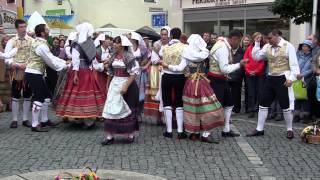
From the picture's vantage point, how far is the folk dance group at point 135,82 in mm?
8227

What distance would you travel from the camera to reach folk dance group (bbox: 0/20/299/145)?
27.0 feet

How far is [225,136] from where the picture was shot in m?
8.98

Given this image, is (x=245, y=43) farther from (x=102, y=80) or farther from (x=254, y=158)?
(x=254, y=158)

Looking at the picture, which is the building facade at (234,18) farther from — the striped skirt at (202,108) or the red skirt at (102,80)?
the striped skirt at (202,108)

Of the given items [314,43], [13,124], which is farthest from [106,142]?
[314,43]

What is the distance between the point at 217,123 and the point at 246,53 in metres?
3.84

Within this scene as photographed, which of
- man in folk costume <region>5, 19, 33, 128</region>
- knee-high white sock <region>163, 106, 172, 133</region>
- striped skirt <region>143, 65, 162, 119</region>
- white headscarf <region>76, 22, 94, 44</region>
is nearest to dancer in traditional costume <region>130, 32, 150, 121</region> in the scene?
striped skirt <region>143, 65, 162, 119</region>

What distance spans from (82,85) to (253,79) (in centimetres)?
415

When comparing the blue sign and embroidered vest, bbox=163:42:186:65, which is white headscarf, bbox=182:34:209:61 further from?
the blue sign

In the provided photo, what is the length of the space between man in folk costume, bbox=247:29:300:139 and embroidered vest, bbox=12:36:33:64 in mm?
4049

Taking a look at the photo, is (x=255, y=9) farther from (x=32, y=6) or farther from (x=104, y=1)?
(x=32, y=6)

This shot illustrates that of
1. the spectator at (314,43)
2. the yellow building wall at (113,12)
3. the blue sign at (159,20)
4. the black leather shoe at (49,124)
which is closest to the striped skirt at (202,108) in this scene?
the black leather shoe at (49,124)

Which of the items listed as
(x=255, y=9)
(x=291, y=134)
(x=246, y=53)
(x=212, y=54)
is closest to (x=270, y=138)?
(x=291, y=134)

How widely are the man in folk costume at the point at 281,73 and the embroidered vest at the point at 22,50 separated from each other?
13.3 ft
